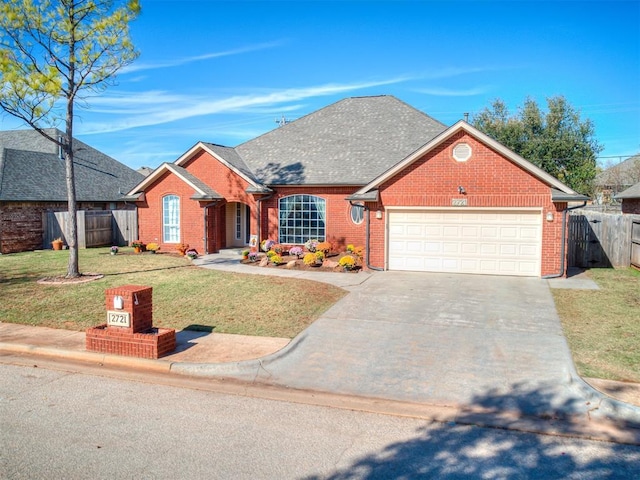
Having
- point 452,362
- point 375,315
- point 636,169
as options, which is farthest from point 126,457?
point 636,169

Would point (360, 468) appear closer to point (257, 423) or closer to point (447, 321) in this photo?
point (257, 423)

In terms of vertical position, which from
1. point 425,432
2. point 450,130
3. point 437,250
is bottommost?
point 425,432

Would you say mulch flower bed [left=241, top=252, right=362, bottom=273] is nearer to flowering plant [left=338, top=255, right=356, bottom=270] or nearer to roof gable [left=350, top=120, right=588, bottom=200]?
flowering plant [left=338, top=255, right=356, bottom=270]

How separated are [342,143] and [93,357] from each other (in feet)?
56.5

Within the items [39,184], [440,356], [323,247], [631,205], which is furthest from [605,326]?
[39,184]

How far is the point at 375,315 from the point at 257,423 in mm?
5441

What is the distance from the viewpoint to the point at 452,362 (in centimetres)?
830

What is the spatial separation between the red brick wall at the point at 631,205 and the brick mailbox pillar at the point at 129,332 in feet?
90.6

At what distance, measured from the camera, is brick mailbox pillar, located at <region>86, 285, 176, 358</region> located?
859 centimetres

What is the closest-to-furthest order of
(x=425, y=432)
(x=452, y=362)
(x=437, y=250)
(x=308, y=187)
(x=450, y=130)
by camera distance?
(x=425, y=432) → (x=452, y=362) → (x=450, y=130) → (x=437, y=250) → (x=308, y=187)

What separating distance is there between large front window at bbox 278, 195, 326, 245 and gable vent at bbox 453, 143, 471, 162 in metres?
6.97

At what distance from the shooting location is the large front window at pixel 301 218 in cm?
2175

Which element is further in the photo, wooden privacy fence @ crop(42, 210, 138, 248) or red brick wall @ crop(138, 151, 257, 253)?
wooden privacy fence @ crop(42, 210, 138, 248)

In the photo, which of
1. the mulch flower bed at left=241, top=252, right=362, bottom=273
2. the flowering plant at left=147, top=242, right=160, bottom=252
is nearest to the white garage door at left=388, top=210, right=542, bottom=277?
the mulch flower bed at left=241, top=252, right=362, bottom=273
